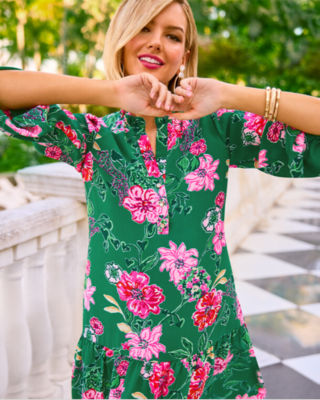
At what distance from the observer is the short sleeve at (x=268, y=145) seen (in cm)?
96

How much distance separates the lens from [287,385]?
74.9 inches

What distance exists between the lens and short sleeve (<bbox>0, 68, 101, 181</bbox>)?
87cm

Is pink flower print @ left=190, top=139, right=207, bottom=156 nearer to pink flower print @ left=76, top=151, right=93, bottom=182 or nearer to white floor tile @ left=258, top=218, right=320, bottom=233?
pink flower print @ left=76, top=151, right=93, bottom=182

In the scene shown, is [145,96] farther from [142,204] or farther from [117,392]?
[117,392]

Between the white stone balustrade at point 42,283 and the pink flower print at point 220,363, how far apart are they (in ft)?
1.95

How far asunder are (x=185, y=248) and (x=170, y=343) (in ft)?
0.72

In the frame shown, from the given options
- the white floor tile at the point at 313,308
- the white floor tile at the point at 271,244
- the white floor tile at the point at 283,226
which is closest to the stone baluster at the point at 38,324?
the white floor tile at the point at 313,308

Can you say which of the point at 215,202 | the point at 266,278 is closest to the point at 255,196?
the point at 266,278

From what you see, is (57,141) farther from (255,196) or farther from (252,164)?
(255,196)

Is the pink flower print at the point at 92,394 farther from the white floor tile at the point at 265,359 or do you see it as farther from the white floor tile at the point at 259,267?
the white floor tile at the point at 259,267

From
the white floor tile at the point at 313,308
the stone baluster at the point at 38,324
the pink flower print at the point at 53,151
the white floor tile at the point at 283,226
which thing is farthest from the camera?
the white floor tile at the point at 283,226

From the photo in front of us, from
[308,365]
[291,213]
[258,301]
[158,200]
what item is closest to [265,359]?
[308,365]

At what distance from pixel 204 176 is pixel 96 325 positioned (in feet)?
1.42

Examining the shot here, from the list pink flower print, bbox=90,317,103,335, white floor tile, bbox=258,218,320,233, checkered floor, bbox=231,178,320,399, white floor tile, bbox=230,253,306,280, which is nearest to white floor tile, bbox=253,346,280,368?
checkered floor, bbox=231,178,320,399
